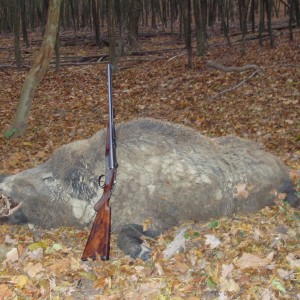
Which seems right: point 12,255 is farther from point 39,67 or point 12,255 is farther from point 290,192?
point 39,67

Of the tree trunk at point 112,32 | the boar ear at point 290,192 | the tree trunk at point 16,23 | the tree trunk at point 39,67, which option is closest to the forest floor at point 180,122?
the boar ear at point 290,192

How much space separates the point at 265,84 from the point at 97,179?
7772 millimetres

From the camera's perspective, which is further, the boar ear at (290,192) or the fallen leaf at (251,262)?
the boar ear at (290,192)

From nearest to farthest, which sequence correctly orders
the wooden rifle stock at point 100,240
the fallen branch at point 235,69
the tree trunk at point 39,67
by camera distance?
the wooden rifle stock at point 100,240
the tree trunk at point 39,67
the fallen branch at point 235,69

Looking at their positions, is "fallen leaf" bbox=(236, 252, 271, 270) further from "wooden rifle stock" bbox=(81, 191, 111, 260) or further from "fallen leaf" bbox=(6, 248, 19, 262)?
"fallen leaf" bbox=(6, 248, 19, 262)

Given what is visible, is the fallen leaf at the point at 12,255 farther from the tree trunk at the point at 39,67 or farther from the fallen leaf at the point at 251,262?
the tree trunk at the point at 39,67

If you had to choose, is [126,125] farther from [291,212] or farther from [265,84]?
[265,84]

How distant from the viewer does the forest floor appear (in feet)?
13.0

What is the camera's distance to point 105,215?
438cm

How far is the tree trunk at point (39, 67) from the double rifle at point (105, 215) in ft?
17.1

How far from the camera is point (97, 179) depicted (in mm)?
5027

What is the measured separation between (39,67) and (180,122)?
3449mm

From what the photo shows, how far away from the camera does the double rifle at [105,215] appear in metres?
4.16

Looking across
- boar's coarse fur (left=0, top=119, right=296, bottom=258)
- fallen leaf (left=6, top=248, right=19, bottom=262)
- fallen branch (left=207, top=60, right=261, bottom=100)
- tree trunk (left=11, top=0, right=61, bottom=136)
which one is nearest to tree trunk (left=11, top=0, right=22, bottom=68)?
tree trunk (left=11, top=0, right=61, bottom=136)
